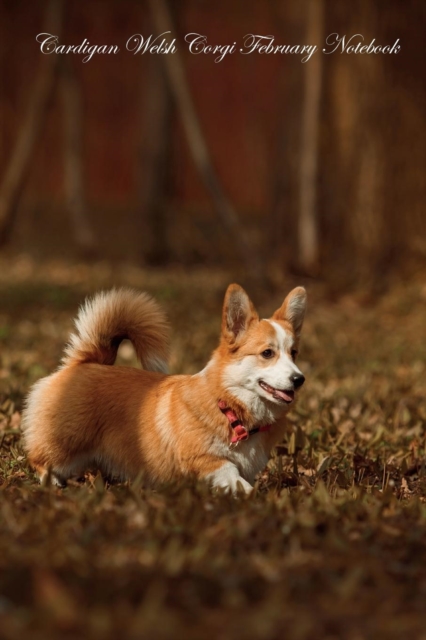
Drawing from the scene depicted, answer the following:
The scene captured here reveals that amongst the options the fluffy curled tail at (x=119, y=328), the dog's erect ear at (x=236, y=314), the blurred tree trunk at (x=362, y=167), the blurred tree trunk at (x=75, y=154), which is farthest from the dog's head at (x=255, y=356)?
the blurred tree trunk at (x=75, y=154)

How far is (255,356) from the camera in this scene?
3898mm

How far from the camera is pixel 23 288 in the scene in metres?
10.7

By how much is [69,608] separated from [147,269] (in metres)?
10.9

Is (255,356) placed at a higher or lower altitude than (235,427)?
higher

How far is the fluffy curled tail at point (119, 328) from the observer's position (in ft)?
14.3

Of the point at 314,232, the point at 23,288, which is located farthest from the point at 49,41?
the point at 314,232

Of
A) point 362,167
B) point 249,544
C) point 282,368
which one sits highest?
point 362,167

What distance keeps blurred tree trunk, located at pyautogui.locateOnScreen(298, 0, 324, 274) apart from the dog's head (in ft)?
20.8

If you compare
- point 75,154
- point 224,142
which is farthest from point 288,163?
point 224,142

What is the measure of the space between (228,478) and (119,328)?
0.99m

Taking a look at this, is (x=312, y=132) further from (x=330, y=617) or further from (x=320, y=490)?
(x=330, y=617)

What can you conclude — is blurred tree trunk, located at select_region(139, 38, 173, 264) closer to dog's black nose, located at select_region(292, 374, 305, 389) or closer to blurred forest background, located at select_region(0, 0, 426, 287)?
blurred forest background, located at select_region(0, 0, 426, 287)

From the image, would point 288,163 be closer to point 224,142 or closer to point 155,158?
point 155,158

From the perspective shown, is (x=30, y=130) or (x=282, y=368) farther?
(x=30, y=130)
